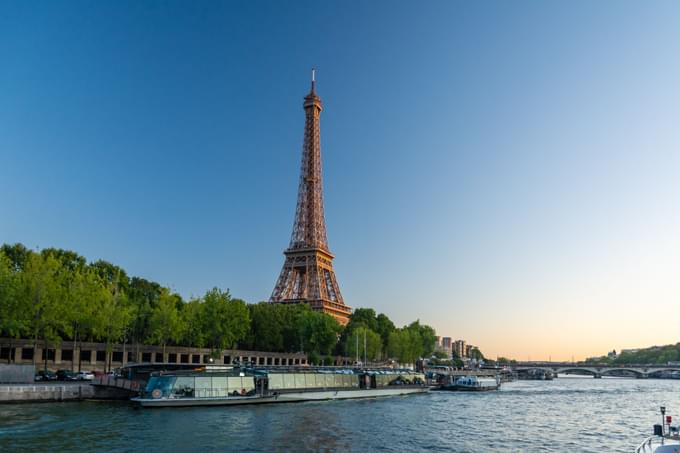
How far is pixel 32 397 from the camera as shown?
5053cm

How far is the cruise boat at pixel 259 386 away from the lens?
53031 mm

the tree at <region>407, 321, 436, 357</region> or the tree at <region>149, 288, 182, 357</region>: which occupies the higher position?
the tree at <region>149, 288, 182, 357</region>

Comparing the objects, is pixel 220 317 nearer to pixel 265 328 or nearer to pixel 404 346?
pixel 265 328

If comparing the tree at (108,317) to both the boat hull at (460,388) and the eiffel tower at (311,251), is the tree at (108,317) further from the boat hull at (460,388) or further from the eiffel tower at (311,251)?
the eiffel tower at (311,251)

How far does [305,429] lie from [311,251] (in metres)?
115

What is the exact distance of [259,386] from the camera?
60.5 meters

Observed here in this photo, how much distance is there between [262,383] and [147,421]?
61.2ft

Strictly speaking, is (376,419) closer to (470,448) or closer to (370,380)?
(470,448)

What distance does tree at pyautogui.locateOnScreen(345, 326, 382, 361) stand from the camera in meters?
140

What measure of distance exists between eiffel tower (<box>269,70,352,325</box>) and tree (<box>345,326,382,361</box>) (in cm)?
1176

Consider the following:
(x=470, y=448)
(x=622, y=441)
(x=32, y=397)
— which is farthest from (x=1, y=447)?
(x=622, y=441)

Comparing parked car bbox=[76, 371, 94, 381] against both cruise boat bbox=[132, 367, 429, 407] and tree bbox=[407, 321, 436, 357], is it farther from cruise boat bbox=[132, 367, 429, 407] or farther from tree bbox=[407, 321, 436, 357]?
tree bbox=[407, 321, 436, 357]

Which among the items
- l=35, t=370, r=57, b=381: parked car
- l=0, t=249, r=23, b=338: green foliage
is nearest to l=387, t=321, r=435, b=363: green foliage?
l=35, t=370, r=57, b=381: parked car

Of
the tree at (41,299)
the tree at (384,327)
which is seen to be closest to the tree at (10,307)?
the tree at (41,299)
